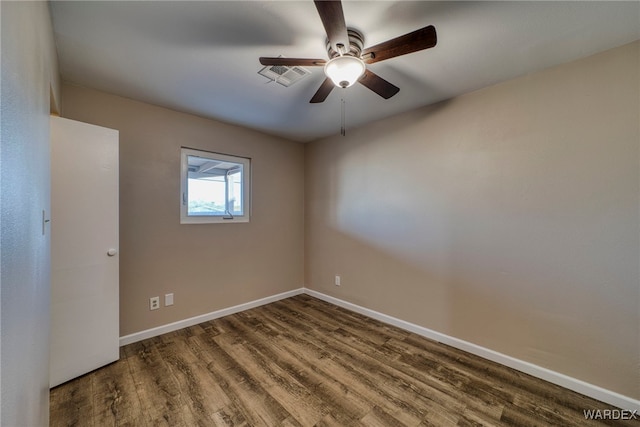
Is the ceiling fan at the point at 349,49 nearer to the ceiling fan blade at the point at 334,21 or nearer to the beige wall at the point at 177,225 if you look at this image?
the ceiling fan blade at the point at 334,21

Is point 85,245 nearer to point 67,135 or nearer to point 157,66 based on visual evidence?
point 67,135

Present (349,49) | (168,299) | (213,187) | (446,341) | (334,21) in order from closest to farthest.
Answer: (334,21)
(349,49)
(446,341)
(168,299)
(213,187)

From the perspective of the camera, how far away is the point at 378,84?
1.64m

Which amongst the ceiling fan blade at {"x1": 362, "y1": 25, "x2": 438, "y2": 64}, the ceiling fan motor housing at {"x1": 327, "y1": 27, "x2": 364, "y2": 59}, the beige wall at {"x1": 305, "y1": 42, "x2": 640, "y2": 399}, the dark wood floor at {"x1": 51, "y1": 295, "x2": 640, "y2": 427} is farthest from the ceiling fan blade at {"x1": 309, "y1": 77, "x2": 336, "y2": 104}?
the dark wood floor at {"x1": 51, "y1": 295, "x2": 640, "y2": 427}

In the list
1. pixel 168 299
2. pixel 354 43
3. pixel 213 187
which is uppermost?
pixel 354 43

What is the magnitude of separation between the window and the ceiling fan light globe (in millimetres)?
2018

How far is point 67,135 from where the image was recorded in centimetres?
179

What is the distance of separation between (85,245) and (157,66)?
4.80 ft

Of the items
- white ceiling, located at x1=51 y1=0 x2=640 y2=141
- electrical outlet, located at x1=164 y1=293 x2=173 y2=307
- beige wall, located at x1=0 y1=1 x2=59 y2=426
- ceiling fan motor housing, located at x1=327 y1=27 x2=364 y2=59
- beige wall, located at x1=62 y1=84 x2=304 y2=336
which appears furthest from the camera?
electrical outlet, located at x1=164 y1=293 x2=173 y2=307

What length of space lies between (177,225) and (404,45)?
262 cm

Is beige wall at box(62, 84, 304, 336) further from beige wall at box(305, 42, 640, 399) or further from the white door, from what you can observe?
beige wall at box(305, 42, 640, 399)

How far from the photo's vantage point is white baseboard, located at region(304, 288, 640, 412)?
64.1 inches

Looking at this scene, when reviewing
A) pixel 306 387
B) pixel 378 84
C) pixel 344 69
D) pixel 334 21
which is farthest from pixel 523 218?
pixel 306 387

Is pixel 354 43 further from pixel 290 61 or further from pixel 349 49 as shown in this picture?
pixel 290 61
